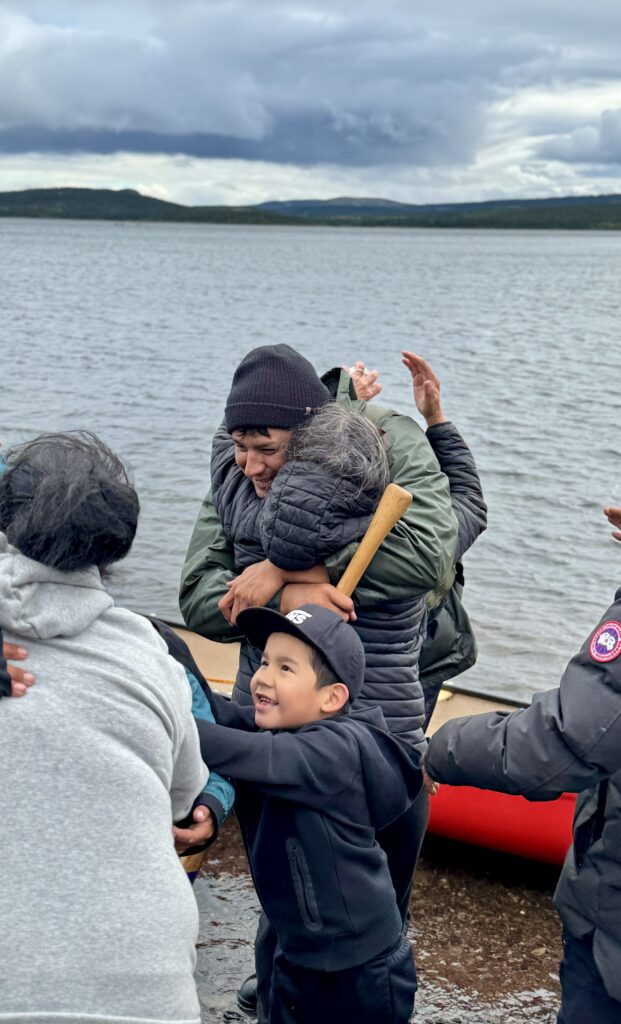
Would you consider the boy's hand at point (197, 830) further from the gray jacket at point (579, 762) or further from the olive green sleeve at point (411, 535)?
the olive green sleeve at point (411, 535)

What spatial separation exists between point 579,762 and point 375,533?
726 millimetres

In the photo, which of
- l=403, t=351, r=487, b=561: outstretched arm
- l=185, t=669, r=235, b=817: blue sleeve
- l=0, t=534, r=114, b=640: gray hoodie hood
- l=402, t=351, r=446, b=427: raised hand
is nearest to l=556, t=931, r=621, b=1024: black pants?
l=185, t=669, r=235, b=817: blue sleeve

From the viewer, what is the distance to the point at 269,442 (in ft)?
9.59

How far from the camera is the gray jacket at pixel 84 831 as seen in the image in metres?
1.80

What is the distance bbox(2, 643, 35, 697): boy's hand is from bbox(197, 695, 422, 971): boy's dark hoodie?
574 millimetres

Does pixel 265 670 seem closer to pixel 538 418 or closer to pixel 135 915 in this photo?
pixel 135 915

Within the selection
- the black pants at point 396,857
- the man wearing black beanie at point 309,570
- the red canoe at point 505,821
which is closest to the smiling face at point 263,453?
the man wearing black beanie at point 309,570

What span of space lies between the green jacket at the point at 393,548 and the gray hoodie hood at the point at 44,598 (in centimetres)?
95

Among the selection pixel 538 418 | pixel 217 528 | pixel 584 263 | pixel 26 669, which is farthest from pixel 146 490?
pixel 584 263

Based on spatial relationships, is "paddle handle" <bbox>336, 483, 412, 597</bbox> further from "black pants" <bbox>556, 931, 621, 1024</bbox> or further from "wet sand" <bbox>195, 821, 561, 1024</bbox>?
"wet sand" <bbox>195, 821, 561, 1024</bbox>

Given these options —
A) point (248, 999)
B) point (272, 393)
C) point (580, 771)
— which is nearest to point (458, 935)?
point (248, 999)

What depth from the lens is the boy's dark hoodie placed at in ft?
7.93

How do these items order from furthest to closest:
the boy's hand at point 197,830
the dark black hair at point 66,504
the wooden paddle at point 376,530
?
the wooden paddle at point 376,530 → the boy's hand at point 197,830 → the dark black hair at point 66,504

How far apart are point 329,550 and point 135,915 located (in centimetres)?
114
